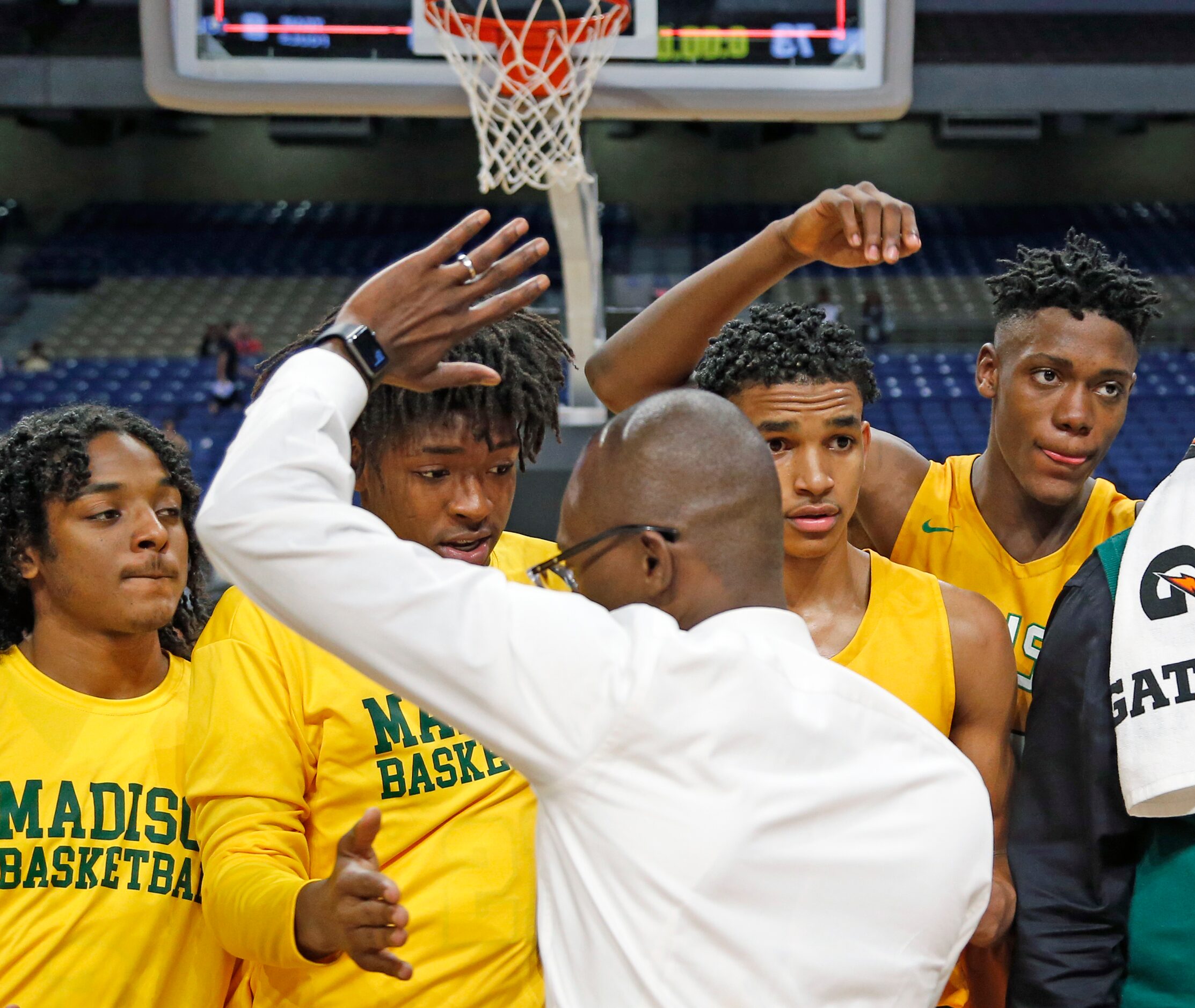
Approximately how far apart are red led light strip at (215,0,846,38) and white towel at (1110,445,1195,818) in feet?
14.2

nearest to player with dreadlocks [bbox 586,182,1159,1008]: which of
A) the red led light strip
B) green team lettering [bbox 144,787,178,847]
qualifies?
green team lettering [bbox 144,787,178,847]

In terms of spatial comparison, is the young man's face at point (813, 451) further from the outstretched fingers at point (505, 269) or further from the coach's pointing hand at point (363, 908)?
the coach's pointing hand at point (363, 908)

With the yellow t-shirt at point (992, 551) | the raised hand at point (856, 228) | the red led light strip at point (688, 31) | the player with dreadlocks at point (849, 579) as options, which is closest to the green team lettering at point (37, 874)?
→ the player with dreadlocks at point (849, 579)

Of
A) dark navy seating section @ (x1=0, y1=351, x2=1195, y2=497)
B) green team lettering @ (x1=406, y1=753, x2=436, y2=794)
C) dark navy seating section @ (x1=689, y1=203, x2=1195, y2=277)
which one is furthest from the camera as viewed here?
dark navy seating section @ (x1=689, y1=203, x2=1195, y2=277)

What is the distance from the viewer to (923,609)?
2.44 metres

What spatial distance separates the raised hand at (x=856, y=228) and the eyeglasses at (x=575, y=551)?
72 centimetres

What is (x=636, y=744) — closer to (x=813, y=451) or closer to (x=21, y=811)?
(x=813, y=451)

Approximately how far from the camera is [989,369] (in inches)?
125

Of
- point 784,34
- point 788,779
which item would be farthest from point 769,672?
point 784,34

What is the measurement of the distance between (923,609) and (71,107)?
1547cm

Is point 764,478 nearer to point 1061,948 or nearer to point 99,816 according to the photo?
point 1061,948

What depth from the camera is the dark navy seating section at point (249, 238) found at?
16.4m

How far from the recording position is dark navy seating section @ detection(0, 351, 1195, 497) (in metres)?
10.5

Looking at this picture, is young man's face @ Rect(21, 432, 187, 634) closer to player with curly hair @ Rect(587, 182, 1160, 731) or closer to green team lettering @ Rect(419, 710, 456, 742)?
green team lettering @ Rect(419, 710, 456, 742)
